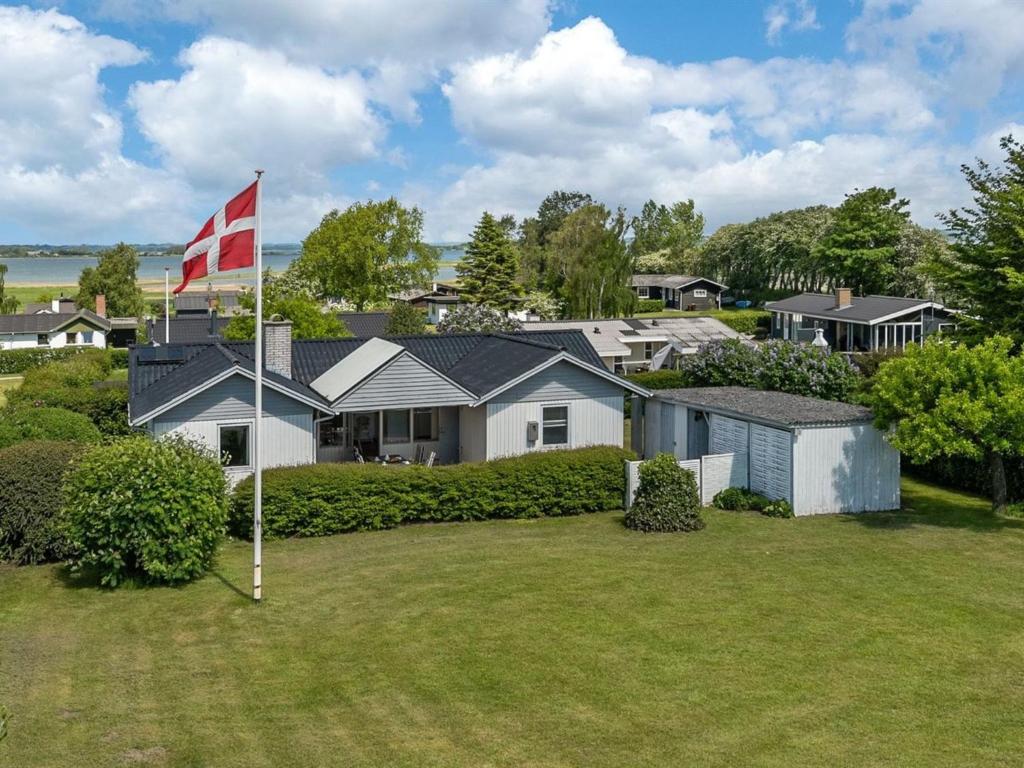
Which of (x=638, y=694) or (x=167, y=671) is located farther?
(x=167, y=671)

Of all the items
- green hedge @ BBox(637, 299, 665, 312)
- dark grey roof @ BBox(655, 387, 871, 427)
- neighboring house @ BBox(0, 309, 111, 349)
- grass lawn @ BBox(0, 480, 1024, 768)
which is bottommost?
grass lawn @ BBox(0, 480, 1024, 768)

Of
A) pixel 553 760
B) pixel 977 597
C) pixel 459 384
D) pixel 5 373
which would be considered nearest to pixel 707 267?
pixel 5 373

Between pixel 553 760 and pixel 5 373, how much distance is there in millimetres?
75927

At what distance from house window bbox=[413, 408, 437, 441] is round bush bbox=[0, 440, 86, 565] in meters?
11.2

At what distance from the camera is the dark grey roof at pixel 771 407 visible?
2512 cm

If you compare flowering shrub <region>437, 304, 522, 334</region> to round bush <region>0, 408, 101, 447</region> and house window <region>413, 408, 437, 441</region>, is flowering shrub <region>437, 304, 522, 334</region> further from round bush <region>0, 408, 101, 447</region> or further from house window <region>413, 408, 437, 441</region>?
round bush <region>0, 408, 101, 447</region>

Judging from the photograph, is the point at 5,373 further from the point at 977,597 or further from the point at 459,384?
the point at 977,597

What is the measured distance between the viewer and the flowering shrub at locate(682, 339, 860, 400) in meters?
34.2

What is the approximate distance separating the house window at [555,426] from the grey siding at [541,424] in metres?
0.11

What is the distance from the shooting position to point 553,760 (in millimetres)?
11484

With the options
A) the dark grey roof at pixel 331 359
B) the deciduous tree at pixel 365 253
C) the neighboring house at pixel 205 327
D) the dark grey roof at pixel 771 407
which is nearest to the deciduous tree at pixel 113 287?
the deciduous tree at pixel 365 253

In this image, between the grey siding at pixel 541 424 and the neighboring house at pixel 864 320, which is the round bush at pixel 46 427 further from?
the neighboring house at pixel 864 320

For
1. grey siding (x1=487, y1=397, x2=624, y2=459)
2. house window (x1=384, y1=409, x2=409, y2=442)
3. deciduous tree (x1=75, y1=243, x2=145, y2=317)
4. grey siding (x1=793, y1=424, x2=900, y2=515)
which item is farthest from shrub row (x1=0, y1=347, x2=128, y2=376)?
grey siding (x1=793, y1=424, x2=900, y2=515)

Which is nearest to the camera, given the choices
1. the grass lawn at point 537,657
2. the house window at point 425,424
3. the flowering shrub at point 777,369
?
the grass lawn at point 537,657
